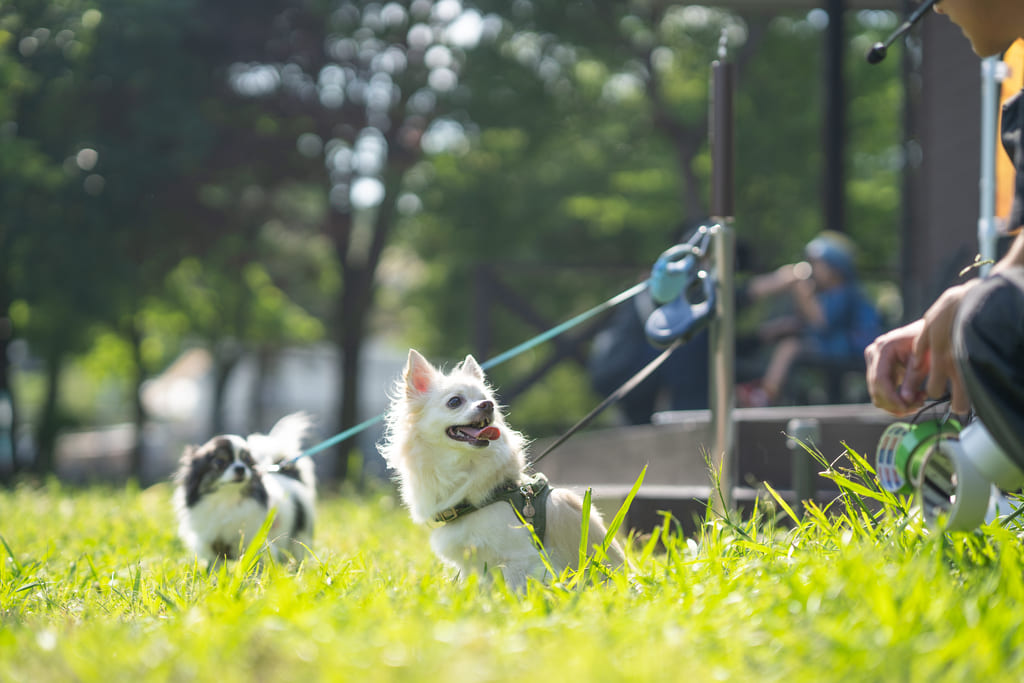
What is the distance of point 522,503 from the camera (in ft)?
10.5

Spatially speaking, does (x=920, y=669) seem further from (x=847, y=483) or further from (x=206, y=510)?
(x=206, y=510)

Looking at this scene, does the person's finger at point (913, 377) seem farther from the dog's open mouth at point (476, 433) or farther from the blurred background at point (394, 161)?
the blurred background at point (394, 161)

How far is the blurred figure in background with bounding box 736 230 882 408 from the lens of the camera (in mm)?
7199

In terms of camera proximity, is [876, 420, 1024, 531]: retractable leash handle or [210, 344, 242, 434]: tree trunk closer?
[876, 420, 1024, 531]: retractable leash handle

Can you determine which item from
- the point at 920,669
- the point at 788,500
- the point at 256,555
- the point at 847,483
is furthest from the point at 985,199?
the point at 256,555

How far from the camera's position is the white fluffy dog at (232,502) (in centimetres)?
443

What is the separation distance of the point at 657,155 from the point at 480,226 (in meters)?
4.14

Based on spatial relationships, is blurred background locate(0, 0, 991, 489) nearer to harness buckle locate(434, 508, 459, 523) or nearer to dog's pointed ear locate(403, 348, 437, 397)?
dog's pointed ear locate(403, 348, 437, 397)

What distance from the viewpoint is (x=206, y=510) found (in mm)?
4516

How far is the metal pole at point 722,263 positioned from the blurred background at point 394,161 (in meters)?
4.16

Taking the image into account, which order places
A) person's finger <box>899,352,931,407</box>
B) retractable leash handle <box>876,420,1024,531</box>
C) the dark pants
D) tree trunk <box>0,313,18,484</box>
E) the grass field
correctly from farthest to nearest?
tree trunk <box>0,313,18,484</box>
person's finger <box>899,352,931,407</box>
retractable leash handle <box>876,420,1024,531</box>
the dark pants
the grass field

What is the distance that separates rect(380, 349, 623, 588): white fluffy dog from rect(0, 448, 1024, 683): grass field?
244 mm

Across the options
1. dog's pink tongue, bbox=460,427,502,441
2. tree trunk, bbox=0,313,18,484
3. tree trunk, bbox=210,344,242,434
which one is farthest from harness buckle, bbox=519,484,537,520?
tree trunk, bbox=210,344,242,434

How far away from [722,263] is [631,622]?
6.98 feet
